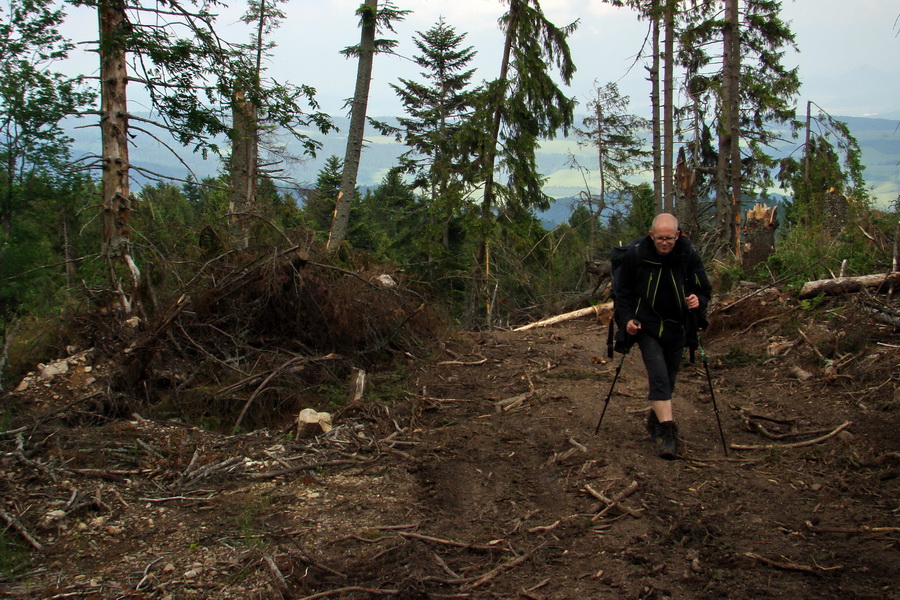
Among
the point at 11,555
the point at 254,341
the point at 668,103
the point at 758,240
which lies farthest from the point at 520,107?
the point at 11,555

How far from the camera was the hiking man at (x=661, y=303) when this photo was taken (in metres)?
5.32

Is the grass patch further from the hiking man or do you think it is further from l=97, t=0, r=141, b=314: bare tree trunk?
l=97, t=0, r=141, b=314: bare tree trunk

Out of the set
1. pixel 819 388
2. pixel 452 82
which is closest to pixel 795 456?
pixel 819 388

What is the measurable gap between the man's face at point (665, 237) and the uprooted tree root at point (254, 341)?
4.08 metres

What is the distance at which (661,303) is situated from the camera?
542 centimetres

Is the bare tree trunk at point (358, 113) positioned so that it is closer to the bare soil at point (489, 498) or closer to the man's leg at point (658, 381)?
the bare soil at point (489, 498)

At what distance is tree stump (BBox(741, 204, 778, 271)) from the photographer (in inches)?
444

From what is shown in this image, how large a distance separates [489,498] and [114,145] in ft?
23.3

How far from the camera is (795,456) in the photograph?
5.20 m

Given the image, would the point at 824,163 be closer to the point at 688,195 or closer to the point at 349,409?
the point at 688,195

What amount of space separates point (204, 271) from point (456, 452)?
4522 mm

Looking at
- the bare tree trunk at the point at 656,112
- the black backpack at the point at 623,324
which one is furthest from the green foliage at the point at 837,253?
the bare tree trunk at the point at 656,112

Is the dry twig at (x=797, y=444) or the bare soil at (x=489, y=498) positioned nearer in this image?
the bare soil at (x=489, y=498)

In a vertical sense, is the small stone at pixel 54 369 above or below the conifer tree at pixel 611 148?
below
